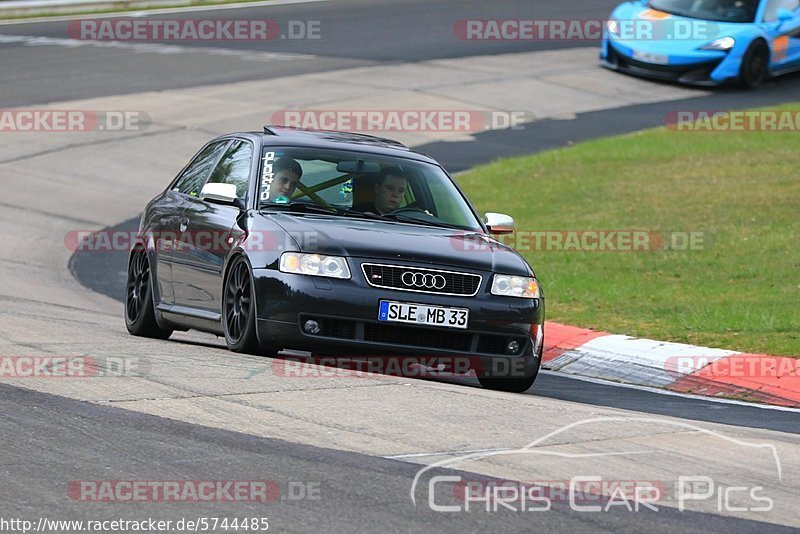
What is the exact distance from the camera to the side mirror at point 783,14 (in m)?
26.4

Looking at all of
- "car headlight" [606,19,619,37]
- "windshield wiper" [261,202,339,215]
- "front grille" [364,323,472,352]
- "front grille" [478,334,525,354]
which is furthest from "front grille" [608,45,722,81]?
"front grille" [364,323,472,352]

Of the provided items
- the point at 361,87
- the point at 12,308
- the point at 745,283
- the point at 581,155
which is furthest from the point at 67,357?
the point at 361,87

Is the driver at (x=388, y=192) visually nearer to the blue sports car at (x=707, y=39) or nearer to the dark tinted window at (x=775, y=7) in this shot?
the blue sports car at (x=707, y=39)

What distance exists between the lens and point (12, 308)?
12.0 meters

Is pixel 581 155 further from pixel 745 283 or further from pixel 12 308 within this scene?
pixel 12 308

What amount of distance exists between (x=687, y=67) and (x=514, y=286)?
1760 centimetres

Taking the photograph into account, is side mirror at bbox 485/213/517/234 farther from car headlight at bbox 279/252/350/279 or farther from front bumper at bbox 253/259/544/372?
car headlight at bbox 279/252/350/279

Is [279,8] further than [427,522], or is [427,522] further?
[279,8]

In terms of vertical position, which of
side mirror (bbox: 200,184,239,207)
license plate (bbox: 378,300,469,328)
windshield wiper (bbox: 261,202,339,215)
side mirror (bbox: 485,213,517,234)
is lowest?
license plate (bbox: 378,300,469,328)

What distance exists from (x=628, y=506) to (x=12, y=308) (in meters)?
7.09

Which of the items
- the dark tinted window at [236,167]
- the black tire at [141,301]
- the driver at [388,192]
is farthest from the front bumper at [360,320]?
the black tire at [141,301]

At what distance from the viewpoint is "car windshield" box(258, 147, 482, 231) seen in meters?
9.98

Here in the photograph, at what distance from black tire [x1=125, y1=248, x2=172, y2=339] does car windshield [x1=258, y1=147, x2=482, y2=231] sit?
1.59 m

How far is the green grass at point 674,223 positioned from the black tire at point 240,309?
3.79 metres
